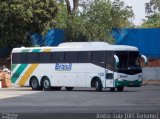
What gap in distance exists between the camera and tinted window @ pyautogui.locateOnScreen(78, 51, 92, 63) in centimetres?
3912

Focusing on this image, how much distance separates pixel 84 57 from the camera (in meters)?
39.4

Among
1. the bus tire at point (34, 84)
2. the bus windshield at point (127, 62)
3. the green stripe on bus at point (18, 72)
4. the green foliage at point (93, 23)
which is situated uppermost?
the green foliage at point (93, 23)

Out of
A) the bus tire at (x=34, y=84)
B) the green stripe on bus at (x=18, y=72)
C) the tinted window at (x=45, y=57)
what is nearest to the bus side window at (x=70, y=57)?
the tinted window at (x=45, y=57)

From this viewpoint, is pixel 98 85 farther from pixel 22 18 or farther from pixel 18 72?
pixel 22 18

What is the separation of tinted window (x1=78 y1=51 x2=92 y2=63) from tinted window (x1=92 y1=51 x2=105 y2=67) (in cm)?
37

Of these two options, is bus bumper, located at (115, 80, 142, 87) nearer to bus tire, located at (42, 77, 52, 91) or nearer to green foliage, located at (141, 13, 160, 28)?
bus tire, located at (42, 77, 52, 91)

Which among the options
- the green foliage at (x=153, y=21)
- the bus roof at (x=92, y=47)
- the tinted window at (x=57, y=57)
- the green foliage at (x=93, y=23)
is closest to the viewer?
the bus roof at (x=92, y=47)

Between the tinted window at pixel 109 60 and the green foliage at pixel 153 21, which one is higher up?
the green foliage at pixel 153 21

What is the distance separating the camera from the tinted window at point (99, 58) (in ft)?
126

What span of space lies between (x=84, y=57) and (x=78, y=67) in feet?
2.61

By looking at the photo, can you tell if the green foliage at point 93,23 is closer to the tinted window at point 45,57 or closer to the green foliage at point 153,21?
the tinted window at point 45,57

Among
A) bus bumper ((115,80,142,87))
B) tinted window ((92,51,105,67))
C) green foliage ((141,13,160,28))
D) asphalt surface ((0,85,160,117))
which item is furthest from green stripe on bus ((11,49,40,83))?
green foliage ((141,13,160,28))

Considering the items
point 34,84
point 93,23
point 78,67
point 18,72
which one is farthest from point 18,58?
point 93,23

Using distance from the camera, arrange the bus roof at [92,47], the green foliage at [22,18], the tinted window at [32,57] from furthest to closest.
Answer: the green foliage at [22,18] < the tinted window at [32,57] < the bus roof at [92,47]
